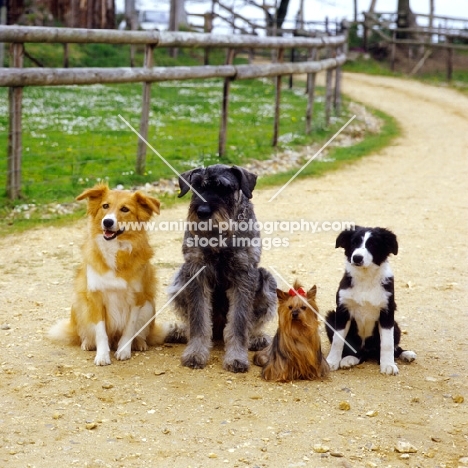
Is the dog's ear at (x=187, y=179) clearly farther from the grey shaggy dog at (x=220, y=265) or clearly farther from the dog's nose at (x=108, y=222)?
the dog's nose at (x=108, y=222)

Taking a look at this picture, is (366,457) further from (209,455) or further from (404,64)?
(404,64)

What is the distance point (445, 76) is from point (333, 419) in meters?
29.1

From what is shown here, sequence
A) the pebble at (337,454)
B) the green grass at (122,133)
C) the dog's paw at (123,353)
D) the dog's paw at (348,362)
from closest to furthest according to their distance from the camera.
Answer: the pebble at (337,454)
the dog's paw at (348,362)
the dog's paw at (123,353)
the green grass at (122,133)

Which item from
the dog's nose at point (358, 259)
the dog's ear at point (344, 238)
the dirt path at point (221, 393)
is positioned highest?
the dog's ear at point (344, 238)

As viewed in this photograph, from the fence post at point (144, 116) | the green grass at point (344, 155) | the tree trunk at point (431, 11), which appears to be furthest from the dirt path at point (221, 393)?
the tree trunk at point (431, 11)

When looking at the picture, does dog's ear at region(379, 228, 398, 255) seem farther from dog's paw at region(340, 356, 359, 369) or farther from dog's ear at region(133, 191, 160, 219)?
dog's ear at region(133, 191, 160, 219)

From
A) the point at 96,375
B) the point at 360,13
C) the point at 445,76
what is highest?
the point at 360,13

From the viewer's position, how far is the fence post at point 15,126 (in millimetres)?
9712

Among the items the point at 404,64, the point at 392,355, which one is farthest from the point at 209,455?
the point at 404,64

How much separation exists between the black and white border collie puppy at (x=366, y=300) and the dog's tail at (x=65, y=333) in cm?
198

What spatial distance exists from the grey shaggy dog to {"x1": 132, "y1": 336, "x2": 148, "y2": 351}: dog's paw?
1.21 feet

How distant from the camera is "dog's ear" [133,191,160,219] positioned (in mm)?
5875

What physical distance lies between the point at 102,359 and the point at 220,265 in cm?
110

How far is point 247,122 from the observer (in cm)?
1781
